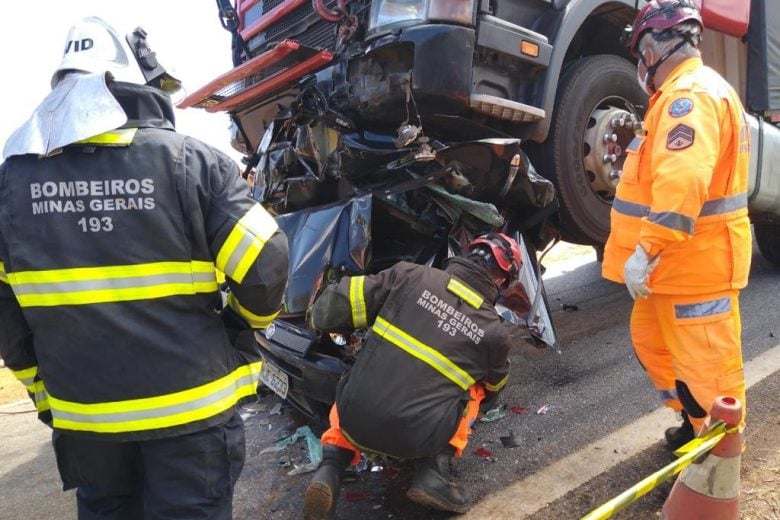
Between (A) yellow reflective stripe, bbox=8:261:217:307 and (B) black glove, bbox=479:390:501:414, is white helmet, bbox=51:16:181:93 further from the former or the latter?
(B) black glove, bbox=479:390:501:414

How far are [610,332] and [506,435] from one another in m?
1.59

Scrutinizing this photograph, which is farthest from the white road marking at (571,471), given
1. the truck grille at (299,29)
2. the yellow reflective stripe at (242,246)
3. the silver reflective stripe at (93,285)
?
the truck grille at (299,29)

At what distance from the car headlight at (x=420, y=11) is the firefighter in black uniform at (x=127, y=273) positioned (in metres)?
1.49

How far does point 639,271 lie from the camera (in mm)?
2123

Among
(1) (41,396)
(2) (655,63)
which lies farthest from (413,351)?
(2) (655,63)

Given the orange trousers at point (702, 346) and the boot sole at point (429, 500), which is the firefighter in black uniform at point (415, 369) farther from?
the orange trousers at point (702, 346)

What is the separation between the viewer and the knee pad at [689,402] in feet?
7.13

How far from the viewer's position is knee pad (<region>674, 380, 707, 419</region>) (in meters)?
2.17

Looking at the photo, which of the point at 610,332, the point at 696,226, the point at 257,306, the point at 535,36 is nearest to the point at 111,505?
the point at 257,306

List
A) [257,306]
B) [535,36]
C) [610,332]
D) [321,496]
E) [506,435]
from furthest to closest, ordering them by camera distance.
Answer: [610,332] → [535,36] → [506,435] → [321,496] → [257,306]

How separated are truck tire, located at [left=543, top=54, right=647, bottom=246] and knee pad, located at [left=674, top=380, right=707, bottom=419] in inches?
53.2

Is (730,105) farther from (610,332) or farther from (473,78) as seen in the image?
(610,332)

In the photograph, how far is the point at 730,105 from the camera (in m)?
2.17

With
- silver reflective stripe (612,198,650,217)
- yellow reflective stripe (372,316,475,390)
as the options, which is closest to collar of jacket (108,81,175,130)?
→ yellow reflective stripe (372,316,475,390)
